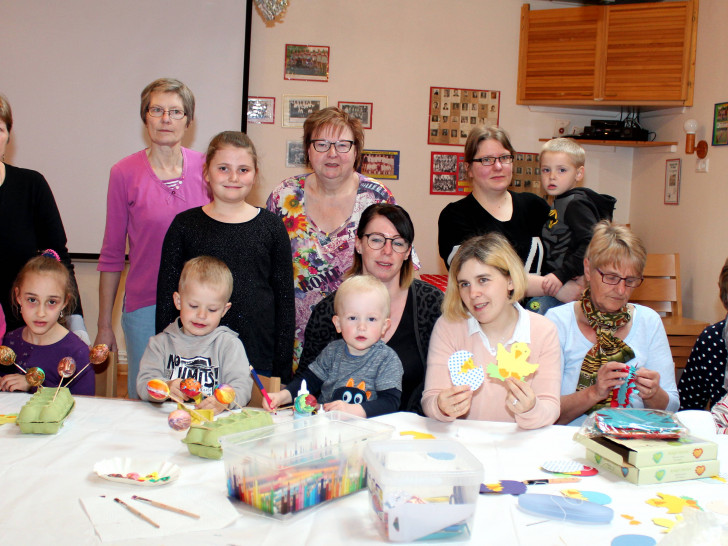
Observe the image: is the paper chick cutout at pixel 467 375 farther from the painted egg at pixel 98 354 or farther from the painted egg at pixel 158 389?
the painted egg at pixel 98 354

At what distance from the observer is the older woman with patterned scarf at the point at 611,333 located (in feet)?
7.36

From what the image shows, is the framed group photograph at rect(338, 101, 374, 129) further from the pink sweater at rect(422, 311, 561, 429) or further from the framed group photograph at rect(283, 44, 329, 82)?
the pink sweater at rect(422, 311, 561, 429)

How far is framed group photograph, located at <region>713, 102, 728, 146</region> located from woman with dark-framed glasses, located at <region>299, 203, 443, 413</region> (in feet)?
10.1

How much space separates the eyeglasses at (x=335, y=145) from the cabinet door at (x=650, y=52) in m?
3.18

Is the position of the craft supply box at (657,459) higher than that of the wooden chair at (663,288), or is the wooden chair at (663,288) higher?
the wooden chair at (663,288)

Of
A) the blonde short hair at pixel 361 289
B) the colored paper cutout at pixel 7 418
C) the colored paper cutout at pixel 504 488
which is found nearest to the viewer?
the colored paper cutout at pixel 504 488

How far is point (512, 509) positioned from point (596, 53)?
14.8ft

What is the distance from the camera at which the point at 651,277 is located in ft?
16.1

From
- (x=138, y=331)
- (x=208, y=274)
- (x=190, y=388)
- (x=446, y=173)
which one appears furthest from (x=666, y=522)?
(x=446, y=173)

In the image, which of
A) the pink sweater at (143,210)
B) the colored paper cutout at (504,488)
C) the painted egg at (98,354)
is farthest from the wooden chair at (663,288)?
the painted egg at (98,354)

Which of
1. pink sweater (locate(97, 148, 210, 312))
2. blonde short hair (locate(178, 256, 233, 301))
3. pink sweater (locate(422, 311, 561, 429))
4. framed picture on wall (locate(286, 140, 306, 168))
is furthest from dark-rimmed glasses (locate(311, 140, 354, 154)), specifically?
framed picture on wall (locate(286, 140, 306, 168))

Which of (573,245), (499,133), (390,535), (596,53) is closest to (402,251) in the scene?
(499,133)

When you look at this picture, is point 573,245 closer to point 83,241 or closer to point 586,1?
point 586,1

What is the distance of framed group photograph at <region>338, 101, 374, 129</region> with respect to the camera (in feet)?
17.4
